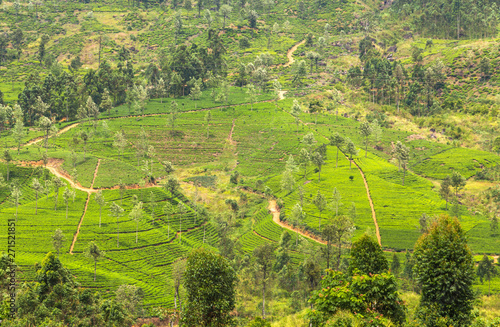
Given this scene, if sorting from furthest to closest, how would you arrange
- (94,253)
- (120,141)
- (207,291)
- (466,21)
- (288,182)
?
(466,21), (120,141), (288,182), (94,253), (207,291)

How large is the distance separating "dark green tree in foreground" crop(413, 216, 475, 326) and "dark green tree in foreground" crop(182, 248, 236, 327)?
18.6m

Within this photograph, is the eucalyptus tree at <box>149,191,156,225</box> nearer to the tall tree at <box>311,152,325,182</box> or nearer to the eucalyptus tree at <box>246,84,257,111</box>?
the tall tree at <box>311,152,325,182</box>

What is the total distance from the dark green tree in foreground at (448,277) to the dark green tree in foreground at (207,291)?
61.2 feet

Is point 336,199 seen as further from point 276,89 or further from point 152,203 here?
point 276,89

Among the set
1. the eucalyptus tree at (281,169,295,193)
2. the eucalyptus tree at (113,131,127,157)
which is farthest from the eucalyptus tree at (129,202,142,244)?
the eucalyptus tree at (281,169,295,193)

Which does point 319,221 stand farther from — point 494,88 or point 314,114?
point 494,88

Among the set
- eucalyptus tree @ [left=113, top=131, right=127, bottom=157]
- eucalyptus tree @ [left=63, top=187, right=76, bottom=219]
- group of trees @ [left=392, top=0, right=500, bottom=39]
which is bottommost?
eucalyptus tree @ [left=63, top=187, right=76, bottom=219]

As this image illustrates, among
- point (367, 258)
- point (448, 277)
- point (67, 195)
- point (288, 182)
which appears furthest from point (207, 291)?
point (288, 182)

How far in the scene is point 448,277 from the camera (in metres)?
39.1

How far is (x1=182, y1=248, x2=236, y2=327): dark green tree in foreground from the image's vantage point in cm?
3809

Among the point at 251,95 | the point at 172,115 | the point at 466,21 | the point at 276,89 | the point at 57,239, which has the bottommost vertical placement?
the point at 57,239

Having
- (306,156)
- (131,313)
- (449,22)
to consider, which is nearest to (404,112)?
(306,156)

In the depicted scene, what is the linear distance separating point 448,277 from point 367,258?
814cm

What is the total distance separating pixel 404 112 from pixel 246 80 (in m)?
65.0
